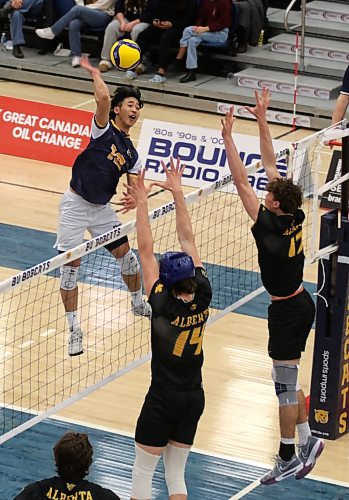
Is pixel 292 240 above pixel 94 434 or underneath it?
above

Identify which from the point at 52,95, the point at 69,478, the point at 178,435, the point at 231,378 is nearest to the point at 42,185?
the point at 52,95

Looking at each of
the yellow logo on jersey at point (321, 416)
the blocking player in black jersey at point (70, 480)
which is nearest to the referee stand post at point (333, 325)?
the yellow logo on jersey at point (321, 416)

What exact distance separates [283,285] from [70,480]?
3467mm

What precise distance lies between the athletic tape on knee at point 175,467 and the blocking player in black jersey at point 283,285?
1.76 meters

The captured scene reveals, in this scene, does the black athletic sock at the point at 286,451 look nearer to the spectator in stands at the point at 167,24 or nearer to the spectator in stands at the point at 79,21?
the spectator in stands at the point at 167,24

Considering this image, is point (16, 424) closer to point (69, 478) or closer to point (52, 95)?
point (69, 478)

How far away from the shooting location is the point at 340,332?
37.2 feet

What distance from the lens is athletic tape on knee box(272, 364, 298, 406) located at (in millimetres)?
10500

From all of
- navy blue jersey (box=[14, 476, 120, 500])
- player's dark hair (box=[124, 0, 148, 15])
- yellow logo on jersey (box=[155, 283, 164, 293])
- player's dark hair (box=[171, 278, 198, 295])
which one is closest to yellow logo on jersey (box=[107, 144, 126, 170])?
yellow logo on jersey (box=[155, 283, 164, 293])

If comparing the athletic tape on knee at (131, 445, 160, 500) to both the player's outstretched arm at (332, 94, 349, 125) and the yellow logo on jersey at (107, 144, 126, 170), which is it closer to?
the yellow logo on jersey at (107, 144, 126, 170)

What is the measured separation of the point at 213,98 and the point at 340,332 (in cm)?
1185

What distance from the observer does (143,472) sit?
29.6 feet

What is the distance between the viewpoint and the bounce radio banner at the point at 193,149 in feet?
59.4

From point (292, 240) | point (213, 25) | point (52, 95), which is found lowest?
point (52, 95)
